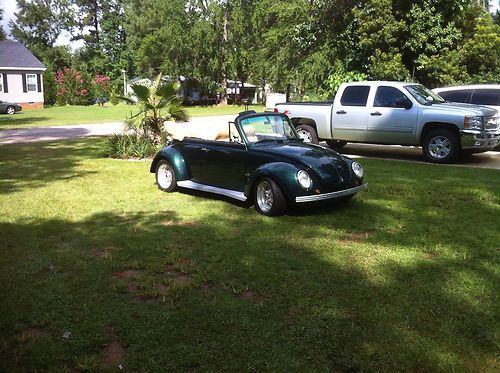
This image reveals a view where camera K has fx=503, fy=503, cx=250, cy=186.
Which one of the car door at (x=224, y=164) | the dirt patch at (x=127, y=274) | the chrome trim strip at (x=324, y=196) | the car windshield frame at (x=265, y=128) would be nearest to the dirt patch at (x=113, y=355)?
the dirt patch at (x=127, y=274)

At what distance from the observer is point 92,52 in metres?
64.3

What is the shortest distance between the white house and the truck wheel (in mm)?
35529

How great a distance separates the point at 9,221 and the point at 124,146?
6242mm

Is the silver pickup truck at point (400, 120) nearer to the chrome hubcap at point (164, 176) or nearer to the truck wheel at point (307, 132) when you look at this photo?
the truck wheel at point (307, 132)

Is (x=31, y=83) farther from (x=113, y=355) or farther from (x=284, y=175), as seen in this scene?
(x=113, y=355)

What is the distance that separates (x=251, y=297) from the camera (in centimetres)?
425

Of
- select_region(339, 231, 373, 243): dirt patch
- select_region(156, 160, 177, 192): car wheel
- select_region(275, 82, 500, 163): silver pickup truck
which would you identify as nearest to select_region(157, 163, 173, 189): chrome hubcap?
select_region(156, 160, 177, 192): car wheel

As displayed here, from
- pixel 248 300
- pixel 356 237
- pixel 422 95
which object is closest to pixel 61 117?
pixel 422 95

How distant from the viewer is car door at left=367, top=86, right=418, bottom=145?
37.8 ft

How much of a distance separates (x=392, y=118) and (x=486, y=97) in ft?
10.1

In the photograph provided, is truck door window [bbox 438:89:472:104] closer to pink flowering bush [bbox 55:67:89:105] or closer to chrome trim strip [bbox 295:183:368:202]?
chrome trim strip [bbox 295:183:368:202]

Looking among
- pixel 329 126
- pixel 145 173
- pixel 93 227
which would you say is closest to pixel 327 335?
pixel 93 227

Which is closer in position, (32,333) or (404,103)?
(32,333)

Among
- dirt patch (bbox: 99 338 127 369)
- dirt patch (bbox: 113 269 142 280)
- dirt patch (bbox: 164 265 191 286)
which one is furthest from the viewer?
dirt patch (bbox: 113 269 142 280)
